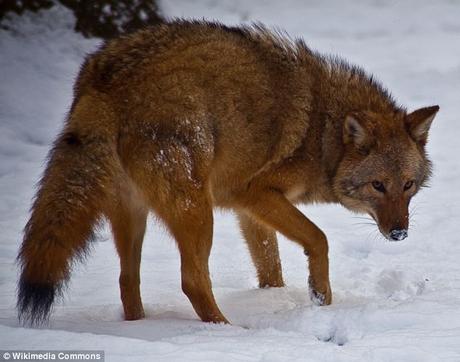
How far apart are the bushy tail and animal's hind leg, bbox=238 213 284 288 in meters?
2.03

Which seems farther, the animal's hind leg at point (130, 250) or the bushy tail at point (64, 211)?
the animal's hind leg at point (130, 250)

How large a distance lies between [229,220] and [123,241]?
305cm

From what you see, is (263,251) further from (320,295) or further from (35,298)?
(35,298)

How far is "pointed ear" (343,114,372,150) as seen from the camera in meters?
5.97

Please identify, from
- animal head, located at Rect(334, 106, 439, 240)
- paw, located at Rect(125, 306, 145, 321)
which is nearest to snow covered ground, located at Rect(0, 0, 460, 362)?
paw, located at Rect(125, 306, 145, 321)

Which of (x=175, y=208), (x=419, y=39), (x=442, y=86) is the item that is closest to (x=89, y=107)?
(x=175, y=208)

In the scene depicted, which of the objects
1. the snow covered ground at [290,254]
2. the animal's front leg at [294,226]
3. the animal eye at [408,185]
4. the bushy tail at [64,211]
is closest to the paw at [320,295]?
the animal's front leg at [294,226]

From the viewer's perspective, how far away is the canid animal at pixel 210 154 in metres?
4.90

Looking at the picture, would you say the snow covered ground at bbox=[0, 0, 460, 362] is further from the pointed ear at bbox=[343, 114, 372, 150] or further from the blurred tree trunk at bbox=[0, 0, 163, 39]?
the pointed ear at bbox=[343, 114, 372, 150]

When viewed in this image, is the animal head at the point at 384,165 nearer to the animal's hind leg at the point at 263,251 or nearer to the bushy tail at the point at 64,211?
the animal's hind leg at the point at 263,251

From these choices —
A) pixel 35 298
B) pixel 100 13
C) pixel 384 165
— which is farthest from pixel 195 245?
pixel 100 13

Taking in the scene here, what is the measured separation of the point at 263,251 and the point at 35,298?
2677 millimetres

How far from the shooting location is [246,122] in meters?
5.64

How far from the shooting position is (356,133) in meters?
6.03
